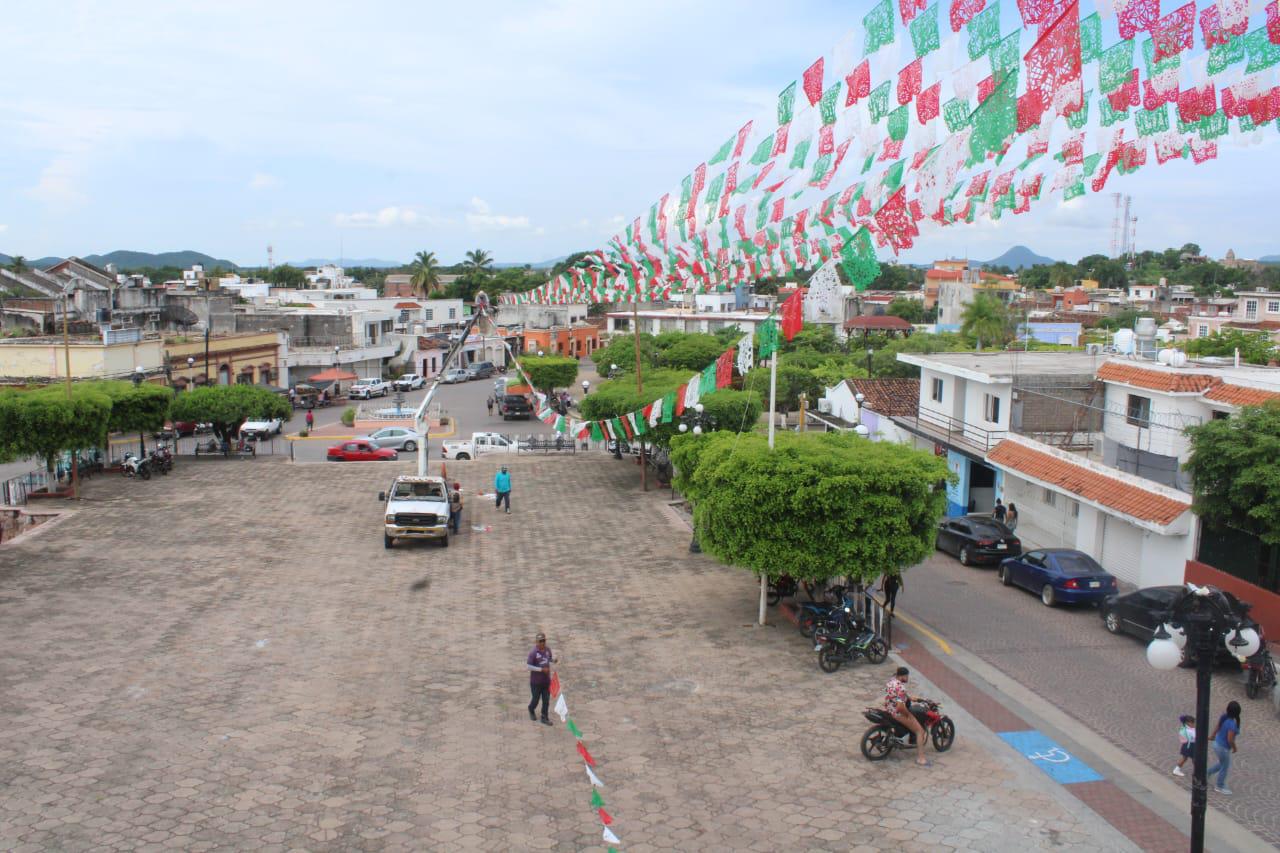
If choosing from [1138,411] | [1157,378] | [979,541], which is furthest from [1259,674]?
[1138,411]

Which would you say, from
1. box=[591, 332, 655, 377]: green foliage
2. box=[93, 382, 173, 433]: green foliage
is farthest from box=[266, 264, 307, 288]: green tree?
box=[93, 382, 173, 433]: green foliage

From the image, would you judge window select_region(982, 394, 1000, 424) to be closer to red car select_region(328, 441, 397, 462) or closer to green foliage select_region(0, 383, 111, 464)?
red car select_region(328, 441, 397, 462)

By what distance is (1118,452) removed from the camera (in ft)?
75.0

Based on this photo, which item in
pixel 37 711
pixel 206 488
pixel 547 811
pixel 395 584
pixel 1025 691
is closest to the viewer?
pixel 547 811

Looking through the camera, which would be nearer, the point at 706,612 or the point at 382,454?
the point at 706,612

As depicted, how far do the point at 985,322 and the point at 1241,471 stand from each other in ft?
144

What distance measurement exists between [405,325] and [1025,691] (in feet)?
224

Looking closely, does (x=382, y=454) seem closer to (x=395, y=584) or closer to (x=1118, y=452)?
(x=395, y=584)

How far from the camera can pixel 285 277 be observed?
5359 inches

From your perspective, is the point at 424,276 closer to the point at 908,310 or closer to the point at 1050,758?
the point at 908,310

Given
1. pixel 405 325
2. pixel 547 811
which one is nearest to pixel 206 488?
pixel 547 811

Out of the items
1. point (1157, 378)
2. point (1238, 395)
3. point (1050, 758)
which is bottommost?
point (1050, 758)

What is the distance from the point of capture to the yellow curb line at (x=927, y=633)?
16594mm

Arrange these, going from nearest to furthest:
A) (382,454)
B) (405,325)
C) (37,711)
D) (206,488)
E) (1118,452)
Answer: (37,711), (1118,452), (206,488), (382,454), (405,325)
